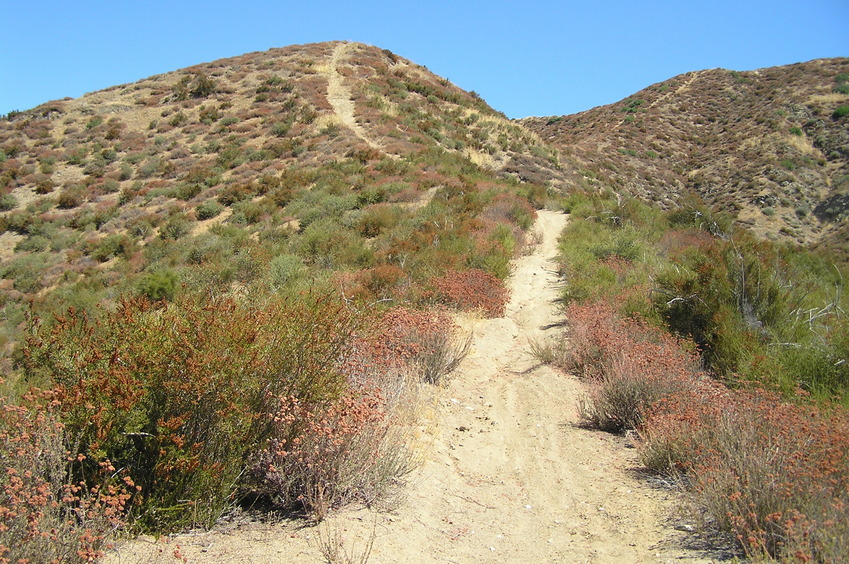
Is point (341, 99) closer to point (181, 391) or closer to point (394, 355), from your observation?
point (394, 355)

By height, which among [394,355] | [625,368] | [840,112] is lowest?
[625,368]

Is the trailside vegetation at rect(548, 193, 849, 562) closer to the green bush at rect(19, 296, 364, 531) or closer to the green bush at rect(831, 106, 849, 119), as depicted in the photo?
the green bush at rect(19, 296, 364, 531)

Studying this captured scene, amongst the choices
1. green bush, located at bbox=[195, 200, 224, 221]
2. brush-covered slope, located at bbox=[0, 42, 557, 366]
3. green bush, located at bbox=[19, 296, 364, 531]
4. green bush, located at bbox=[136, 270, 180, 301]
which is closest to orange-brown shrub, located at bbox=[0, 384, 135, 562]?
green bush, located at bbox=[19, 296, 364, 531]

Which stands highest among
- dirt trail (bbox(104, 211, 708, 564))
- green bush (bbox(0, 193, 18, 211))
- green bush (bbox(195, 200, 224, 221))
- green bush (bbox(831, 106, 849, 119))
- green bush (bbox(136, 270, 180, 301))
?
green bush (bbox(831, 106, 849, 119))

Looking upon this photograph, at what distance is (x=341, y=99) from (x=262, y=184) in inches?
601

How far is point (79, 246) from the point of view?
23.0 meters

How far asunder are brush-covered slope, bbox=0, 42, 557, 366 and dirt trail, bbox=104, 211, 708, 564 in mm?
3490

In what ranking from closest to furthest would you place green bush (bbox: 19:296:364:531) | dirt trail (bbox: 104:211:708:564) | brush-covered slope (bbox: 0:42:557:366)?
green bush (bbox: 19:296:364:531) < dirt trail (bbox: 104:211:708:564) < brush-covered slope (bbox: 0:42:557:366)

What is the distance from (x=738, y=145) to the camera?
4400 cm

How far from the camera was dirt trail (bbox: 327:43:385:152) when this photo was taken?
3139 cm

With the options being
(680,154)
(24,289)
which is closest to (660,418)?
(24,289)

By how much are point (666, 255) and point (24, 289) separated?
21023 millimetres

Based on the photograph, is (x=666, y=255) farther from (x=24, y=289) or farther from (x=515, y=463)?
(x=24, y=289)

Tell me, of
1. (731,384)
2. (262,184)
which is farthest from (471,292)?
(262,184)
